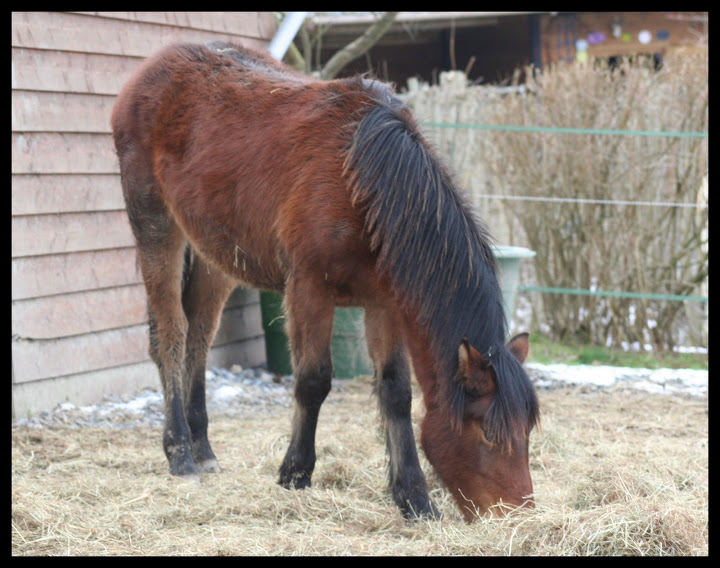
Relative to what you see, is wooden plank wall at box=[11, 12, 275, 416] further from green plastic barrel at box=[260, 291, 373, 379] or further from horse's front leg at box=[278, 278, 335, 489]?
horse's front leg at box=[278, 278, 335, 489]

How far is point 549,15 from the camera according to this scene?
35.8 feet

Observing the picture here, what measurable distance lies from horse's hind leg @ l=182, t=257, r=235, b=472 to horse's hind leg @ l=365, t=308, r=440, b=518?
1.27 metres

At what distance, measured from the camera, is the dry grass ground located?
3.11m

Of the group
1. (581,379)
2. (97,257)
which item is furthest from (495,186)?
(97,257)

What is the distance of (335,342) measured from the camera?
671cm

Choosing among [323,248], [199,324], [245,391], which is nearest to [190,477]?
[199,324]

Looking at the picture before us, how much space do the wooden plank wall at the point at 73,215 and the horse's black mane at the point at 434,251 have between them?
108 inches

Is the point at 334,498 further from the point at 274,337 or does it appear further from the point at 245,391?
the point at 274,337

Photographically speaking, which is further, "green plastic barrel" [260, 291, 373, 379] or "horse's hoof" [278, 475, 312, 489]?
"green plastic barrel" [260, 291, 373, 379]

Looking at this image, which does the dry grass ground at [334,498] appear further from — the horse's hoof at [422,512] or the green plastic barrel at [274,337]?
the green plastic barrel at [274,337]

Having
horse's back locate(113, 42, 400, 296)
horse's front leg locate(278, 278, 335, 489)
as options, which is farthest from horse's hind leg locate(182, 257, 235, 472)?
horse's front leg locate(278, 278, 335, 489)

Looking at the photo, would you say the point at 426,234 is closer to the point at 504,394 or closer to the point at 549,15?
the point at 504,394

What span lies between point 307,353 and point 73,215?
2.71 meters

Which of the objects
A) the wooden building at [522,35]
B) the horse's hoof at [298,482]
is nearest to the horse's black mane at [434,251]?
the horse's hoof at [298,482]
